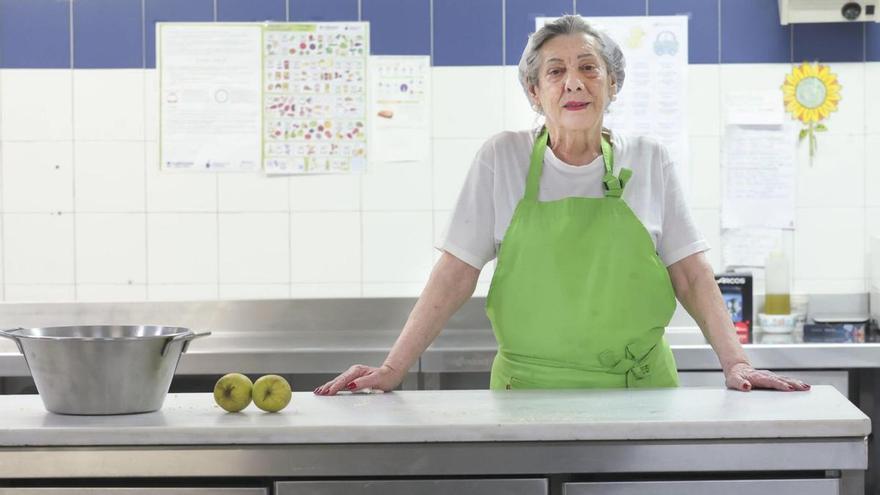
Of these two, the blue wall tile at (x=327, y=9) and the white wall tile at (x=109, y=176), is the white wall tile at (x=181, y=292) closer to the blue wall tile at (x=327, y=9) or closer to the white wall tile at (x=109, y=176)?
the white wall tile at (x=109, y=176)

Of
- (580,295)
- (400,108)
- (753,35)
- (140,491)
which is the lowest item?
(140,491)

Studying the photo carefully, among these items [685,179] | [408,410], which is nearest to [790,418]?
[408,410]

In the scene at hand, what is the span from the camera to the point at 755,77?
143 inches

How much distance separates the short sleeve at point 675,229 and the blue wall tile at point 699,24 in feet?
4.32

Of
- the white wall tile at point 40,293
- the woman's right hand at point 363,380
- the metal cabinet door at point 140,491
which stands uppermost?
the white wall tile at point 40,293

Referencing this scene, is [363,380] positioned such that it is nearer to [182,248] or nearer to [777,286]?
[182,248]

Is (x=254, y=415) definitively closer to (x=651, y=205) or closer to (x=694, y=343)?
(x=651, y=205)

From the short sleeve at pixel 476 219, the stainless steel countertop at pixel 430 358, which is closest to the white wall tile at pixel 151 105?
the stainless steel countertop at pixel 430 358

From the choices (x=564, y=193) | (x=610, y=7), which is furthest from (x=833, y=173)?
(x=564, y=193)

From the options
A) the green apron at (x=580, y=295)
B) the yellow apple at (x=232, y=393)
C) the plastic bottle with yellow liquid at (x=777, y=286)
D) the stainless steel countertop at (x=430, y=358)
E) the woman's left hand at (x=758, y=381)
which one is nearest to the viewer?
the yellow apple at (x=232, y=393)

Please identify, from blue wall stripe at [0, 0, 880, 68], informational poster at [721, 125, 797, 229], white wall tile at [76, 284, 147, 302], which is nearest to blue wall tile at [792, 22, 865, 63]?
blue wall stripe at [0, 0, 880, 68]

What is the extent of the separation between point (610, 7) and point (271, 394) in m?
2.24

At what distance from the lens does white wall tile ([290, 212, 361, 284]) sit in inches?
145

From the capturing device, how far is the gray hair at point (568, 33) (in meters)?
2.44
